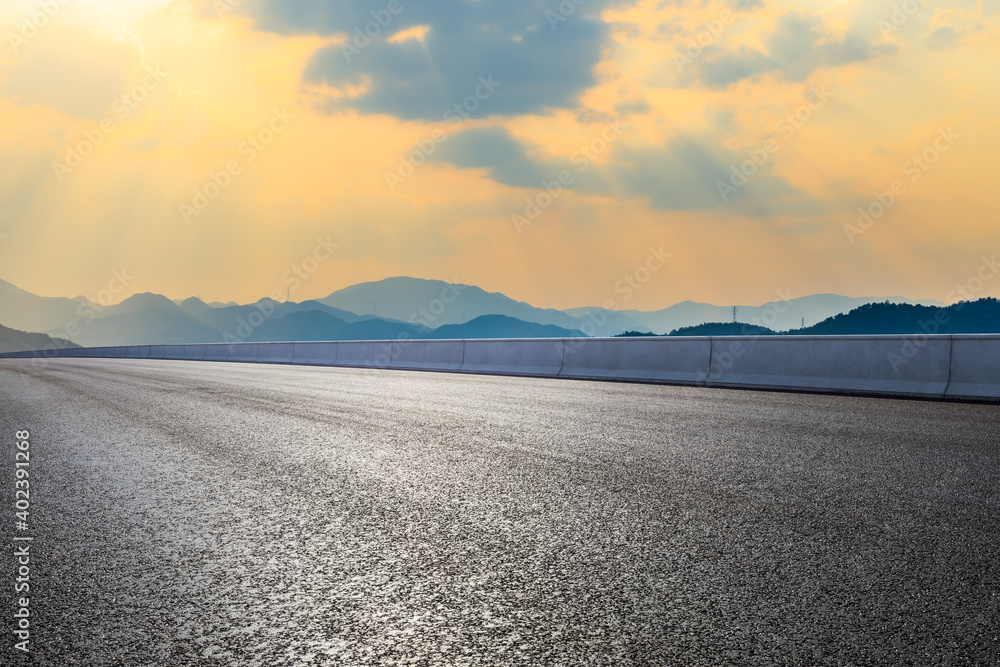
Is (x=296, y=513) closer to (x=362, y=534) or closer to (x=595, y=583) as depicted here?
(x=362, y=534)

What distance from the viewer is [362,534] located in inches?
165

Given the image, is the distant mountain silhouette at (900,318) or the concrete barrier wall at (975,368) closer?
the concrete barrier wall at (975,368)

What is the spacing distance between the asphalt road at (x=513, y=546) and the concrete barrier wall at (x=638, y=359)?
289 inches

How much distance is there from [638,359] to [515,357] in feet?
14.8

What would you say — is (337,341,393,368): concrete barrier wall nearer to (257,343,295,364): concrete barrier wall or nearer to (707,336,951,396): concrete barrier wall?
(257,343,295,364): concrete barrier wall

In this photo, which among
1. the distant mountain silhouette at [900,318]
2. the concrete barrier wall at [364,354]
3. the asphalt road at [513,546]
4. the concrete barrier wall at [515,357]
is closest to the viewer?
the asphalt road at [513,546]

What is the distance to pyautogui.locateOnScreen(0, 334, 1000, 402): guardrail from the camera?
12.1 metres

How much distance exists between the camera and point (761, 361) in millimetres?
14867

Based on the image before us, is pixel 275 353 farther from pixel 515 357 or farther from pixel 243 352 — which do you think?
pixel 515 357

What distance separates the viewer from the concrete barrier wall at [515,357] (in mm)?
19656

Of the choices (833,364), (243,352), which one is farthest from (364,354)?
(833,364)

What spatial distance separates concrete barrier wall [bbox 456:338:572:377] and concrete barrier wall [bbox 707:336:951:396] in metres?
4.91

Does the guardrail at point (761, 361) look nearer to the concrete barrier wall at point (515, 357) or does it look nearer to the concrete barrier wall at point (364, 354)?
the concrete barrier wall at point (515, 357)

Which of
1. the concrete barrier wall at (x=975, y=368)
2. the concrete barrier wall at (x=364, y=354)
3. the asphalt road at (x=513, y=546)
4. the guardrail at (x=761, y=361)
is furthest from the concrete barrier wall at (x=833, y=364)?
the concrete barrier wall at (x=364, y=354)
